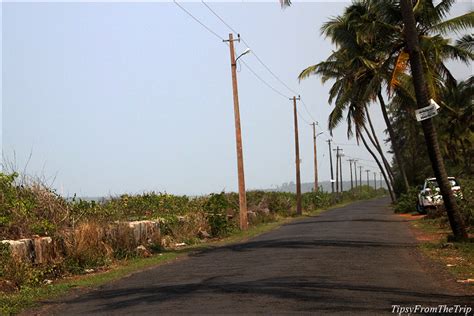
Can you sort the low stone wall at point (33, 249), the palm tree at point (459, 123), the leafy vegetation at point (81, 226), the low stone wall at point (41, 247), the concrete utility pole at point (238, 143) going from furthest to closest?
the palm tree at point (459, 123), the concrete utility pole at point (238, 143), the leafy vegetation at point (81, 226), the low stone wall at point (41, 247), the low stone wall at point (33, 249)

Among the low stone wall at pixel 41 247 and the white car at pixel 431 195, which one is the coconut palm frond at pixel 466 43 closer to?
the white car at pixel 431 195

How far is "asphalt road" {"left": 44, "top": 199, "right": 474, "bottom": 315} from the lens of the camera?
28.6 ft

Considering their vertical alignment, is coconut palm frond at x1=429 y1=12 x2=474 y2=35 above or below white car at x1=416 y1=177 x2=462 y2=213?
above

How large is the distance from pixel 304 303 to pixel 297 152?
3970 cm

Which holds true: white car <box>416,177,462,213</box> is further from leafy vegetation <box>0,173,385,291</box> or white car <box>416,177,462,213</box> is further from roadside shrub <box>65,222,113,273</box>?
roadside shrub <box>65,222,113,273</box>

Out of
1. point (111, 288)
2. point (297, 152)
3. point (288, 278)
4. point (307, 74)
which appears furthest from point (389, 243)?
point (297, 152)

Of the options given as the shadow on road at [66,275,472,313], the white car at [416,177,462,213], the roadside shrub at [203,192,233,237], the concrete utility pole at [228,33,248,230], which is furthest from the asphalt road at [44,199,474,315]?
the concrete utility pole at [228,33,248,230]

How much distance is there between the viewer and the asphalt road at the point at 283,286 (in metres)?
8.73

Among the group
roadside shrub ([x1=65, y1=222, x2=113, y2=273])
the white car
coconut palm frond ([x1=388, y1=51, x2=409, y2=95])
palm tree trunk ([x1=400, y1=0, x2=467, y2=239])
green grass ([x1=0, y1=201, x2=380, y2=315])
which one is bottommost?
green grass ([x1=0, y1=201, x2=380, y2=315])

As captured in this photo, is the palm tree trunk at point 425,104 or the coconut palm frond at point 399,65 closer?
the palm tree trunk at point 425,104

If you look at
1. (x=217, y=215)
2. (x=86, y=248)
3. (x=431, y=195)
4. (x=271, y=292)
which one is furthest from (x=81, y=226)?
(x=431, y=195)

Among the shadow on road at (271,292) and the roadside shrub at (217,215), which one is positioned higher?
the roadside shrub at (217,215)

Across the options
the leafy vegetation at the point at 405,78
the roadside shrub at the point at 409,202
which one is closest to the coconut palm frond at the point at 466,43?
the leafy vegetation at the point at 405,78

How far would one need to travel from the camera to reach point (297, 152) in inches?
1897
